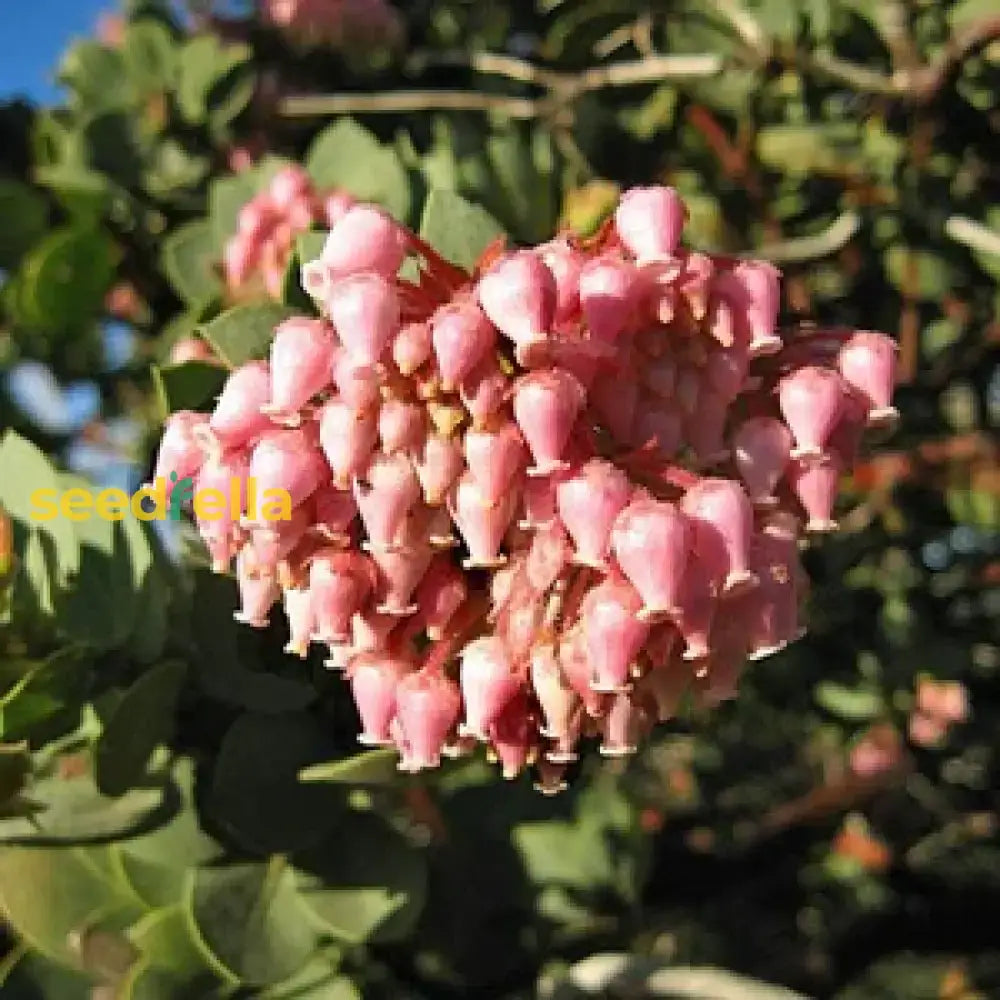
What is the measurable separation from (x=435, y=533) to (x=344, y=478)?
0.09m

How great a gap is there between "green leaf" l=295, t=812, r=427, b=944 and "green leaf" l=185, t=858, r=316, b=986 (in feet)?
0.08

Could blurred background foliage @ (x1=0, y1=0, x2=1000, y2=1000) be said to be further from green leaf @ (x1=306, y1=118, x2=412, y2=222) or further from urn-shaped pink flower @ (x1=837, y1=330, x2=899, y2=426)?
urn-shaped pink flower @ (x1=837, y1=330, x2=899, y2=426)

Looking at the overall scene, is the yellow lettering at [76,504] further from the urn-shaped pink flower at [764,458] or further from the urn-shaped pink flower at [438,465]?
A: the urn-shaped pink flower at [764,458]

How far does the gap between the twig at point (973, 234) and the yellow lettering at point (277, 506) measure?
110 cm

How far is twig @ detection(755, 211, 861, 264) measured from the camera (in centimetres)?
185

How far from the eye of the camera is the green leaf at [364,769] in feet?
3.50

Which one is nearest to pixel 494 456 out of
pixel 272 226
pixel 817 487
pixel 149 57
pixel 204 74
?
pixel 817 487

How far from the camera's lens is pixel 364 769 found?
3.56ft

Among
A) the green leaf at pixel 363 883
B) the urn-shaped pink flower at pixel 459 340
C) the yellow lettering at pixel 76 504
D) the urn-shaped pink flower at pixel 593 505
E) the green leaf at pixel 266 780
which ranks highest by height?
the urn-shaped pink flower at pixel 459 340

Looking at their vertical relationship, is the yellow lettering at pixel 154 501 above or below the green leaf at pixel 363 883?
above

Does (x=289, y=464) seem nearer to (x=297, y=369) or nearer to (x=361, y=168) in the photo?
(x=297, y=369)

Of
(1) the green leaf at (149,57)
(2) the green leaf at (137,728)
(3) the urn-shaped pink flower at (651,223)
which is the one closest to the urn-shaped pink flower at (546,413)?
(3) the urn-shaped pink flower at (651,223)


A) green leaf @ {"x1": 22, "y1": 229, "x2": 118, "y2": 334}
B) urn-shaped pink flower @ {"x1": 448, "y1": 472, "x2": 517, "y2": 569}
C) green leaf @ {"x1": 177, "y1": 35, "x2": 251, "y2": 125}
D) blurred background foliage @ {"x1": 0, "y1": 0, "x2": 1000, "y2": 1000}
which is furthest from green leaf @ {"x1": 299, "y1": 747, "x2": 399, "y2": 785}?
green leaf @ {"x1": 177, "y1": 35, "x2": 251, "y2": 125}

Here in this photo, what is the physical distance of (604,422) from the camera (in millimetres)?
936
